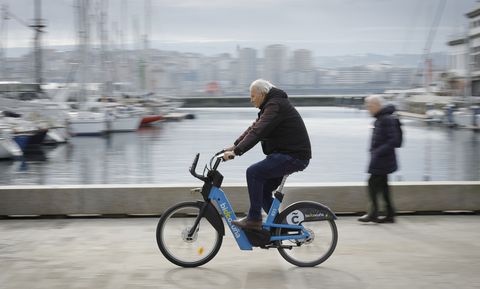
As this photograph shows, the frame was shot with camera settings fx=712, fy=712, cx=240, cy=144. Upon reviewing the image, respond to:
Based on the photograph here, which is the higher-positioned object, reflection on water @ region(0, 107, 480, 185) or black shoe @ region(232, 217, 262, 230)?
black shoe @ region(232, 217, 262, 230)

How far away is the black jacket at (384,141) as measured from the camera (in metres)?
8.56

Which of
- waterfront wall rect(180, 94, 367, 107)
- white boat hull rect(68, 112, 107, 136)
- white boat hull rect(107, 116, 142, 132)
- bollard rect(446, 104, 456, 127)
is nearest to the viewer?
white boat hull rect(68, 112, 107, 136)

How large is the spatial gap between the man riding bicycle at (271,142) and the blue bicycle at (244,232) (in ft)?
0.41

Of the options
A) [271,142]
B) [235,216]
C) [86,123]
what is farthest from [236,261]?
[86,123]

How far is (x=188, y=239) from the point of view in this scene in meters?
6.45

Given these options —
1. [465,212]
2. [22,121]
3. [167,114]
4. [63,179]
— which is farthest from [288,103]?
[167,114]

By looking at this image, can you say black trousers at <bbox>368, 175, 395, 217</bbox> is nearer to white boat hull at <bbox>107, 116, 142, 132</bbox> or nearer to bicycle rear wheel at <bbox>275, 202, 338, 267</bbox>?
bicycle rear wheel at <bbox>275, 202, 338, 267</bbox>

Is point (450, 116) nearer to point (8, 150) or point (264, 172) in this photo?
point (8, 150)

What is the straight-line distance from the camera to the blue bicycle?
20.8ft

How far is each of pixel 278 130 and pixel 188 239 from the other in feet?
4.20

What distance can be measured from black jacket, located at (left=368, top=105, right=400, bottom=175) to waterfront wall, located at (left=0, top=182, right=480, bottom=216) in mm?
634

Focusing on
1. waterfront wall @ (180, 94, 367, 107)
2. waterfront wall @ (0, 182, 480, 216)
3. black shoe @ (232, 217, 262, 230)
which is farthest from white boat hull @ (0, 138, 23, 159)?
waterfront wall @ (180, 94, 367, 107)

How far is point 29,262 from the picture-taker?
21.7 feet

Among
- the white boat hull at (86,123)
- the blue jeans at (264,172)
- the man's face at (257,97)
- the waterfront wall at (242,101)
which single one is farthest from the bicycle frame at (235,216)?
the waterfront wall at (242,101)
